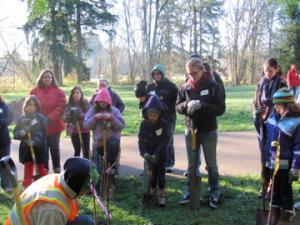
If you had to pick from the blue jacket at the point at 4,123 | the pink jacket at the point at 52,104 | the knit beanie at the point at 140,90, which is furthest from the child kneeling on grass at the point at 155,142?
the blue jacket at the point at 4,123

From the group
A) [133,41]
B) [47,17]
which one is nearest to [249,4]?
[133,41]

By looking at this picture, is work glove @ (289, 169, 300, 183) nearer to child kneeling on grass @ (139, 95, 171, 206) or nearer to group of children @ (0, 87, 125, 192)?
child kneeling on grass @ (139, 95, 171, 206)

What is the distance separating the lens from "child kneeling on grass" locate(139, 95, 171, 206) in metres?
6.22

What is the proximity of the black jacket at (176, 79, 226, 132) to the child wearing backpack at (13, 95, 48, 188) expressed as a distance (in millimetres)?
2222

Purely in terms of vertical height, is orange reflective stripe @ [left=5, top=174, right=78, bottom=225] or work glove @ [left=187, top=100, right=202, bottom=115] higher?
work glove @ [left=187, top=100, right=202, bottom=115]

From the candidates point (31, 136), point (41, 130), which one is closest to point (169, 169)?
point (41, 130)

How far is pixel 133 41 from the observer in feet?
153

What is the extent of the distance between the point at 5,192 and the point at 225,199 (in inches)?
132

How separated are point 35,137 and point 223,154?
4511 mm

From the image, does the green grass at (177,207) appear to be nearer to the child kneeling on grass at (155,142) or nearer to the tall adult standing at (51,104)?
the child kneeling on grass at (155,142)

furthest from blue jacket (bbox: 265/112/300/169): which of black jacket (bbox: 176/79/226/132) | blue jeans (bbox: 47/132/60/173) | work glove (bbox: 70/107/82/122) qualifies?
blue jeans (bbox: 47/132/60/173)

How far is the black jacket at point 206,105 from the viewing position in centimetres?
598

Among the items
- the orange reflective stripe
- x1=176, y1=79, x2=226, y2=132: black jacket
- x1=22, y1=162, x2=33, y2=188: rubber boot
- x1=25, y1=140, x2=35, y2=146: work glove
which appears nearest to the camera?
the orange reflective stripe

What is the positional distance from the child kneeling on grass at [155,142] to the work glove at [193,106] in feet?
1.56
